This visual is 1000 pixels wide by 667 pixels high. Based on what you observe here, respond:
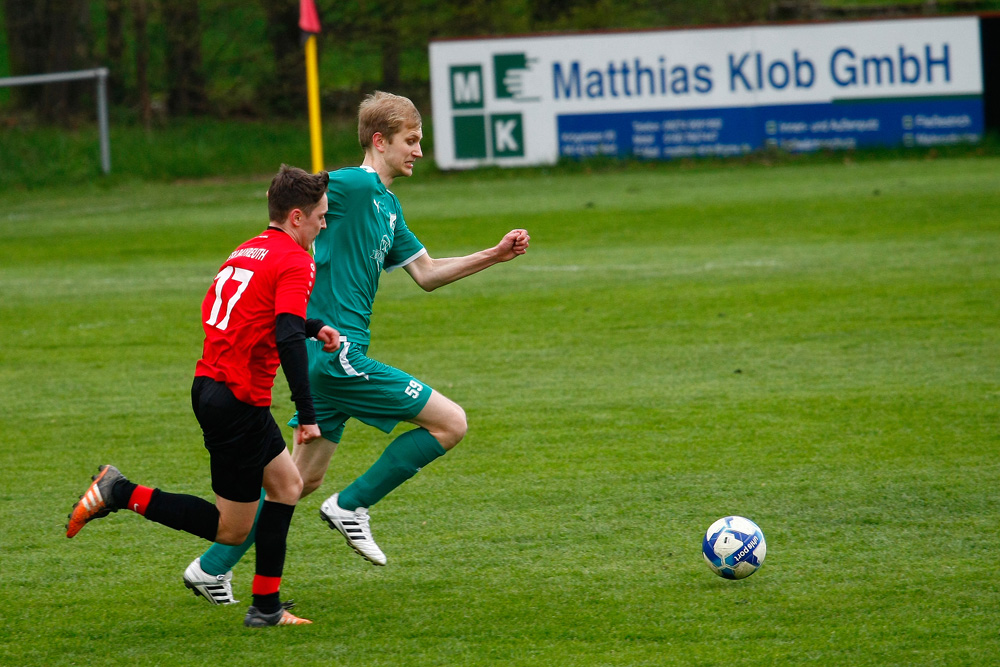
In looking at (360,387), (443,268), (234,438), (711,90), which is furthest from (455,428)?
(711,90)

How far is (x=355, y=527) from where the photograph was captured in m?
4.88

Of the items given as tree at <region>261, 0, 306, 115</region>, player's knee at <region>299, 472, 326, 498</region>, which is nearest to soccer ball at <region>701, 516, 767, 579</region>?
player's knee at <region>299, 472, 326, 498</region>

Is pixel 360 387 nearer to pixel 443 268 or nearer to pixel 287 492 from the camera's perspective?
pixel 287 492

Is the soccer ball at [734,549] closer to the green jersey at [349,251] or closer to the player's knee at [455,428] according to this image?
A: the player's knee at [455,428]

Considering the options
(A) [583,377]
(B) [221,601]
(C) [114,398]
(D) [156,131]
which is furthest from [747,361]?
(D) [156,131]

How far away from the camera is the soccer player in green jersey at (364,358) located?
4855mm

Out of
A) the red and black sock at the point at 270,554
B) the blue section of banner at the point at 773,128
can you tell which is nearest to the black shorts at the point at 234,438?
the red and black sock at the point at 270,554

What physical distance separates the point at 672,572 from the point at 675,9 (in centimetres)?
2853

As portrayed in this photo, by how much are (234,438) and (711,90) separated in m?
17.8

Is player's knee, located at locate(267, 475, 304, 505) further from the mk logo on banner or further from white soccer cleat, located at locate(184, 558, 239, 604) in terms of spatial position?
the mk logo on banner

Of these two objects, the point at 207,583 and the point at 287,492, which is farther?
the point at 207,583

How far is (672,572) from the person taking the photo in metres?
4.83

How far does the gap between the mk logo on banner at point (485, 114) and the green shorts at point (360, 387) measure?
54.2ft

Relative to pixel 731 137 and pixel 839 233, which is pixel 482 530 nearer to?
pixel 839 233
